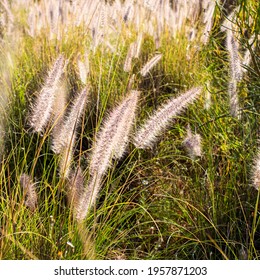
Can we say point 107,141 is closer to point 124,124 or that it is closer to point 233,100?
point 124,124

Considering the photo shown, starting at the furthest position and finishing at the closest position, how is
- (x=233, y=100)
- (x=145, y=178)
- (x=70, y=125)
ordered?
(x=145, y=178)
(x=233, y=100)
(x=70, y=125)

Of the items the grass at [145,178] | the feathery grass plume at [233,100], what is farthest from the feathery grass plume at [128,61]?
the feathery grass plume at [233,100]

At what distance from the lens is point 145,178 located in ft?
8.04

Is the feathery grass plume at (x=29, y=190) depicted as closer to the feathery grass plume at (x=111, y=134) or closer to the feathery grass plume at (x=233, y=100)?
the feathery grass plume at (x=111, y=134)

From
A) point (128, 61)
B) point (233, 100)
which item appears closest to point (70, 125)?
point (233, 100)

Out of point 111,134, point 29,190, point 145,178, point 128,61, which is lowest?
point 145,178

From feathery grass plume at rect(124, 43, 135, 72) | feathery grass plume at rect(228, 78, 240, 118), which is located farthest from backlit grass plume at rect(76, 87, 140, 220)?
feathery grass plume at rect(124, 43, 135, 72)

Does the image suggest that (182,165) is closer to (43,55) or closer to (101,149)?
(101,149)

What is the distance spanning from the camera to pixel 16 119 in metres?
2.68

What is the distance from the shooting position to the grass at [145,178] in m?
1.92

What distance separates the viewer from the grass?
1920mm

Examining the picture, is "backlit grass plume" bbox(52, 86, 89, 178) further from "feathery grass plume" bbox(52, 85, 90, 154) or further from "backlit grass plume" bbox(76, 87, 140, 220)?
"backlit grass plume" bbox(76, 87, 140, 220)
